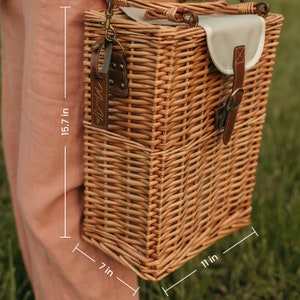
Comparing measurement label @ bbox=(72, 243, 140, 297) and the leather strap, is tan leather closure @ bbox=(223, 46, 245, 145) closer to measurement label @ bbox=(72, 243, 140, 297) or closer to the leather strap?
the leather strap

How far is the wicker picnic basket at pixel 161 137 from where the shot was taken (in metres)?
0.93

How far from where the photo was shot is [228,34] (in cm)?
98

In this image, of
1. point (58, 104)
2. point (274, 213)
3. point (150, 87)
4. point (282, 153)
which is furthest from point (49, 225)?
point (282, 153)

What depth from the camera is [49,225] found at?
1.10 meters

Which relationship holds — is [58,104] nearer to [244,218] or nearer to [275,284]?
[244,218]

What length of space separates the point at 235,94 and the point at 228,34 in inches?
4.6

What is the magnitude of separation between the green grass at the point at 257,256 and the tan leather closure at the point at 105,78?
0.53m

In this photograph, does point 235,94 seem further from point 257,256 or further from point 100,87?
point 257,256

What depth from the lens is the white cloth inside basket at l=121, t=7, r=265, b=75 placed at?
958 millimetres

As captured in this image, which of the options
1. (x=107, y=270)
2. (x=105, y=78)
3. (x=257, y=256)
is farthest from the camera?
(x=257, y=256)

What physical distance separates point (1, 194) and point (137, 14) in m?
0.96

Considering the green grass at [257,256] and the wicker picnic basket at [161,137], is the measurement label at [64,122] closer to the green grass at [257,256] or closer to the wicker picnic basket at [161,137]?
the wicker picnic basket at [161,137]

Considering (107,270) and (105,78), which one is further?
(107,270)

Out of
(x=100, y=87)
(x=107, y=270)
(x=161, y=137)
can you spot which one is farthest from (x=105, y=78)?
(x=107, y=270)
